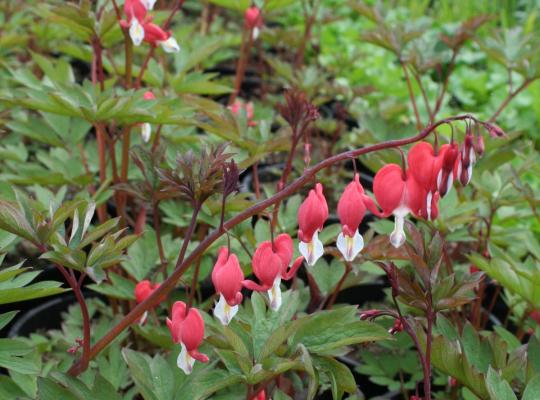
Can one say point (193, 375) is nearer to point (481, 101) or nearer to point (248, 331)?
point (248, 331)

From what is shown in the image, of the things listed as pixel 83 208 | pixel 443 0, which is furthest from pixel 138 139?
pixel 443 0

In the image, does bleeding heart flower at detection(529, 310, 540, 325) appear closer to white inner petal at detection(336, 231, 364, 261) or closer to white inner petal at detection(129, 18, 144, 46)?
white inner petal at detection(336, 231, 364, 261)

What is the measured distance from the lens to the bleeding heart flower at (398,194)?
0.96 m

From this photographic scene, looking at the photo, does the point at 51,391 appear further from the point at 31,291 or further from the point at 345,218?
the point at 345,218

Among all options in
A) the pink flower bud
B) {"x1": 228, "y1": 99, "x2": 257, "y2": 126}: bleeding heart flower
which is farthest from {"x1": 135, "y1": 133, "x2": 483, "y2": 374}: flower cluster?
the pink flower bud

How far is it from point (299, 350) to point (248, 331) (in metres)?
0.12

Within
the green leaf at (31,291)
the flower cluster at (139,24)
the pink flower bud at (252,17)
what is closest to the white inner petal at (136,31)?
the flower cluster at (139,24)

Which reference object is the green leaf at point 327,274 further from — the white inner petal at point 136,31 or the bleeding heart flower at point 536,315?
the white inner petal at point 136,31

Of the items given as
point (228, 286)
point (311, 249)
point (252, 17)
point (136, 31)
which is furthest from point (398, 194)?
point (252, 17)

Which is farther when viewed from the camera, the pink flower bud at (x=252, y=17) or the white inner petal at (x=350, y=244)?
the pink flower bud at (x=252, y=17)

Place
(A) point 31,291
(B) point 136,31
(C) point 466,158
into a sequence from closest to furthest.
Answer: (C) point 466,158 → (A) point 31,291 → (B) point 136,31

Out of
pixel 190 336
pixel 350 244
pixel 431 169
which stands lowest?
pixel 190 336

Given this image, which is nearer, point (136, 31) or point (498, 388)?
point (498, 388)

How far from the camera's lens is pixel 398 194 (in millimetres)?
955
